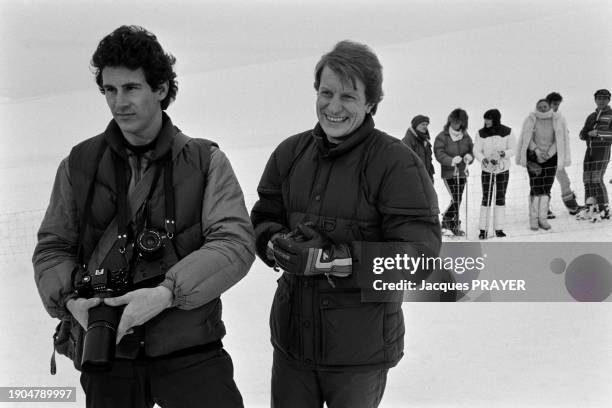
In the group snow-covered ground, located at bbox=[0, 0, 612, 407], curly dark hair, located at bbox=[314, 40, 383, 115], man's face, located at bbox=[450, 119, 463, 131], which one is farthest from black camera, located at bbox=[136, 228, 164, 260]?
man's face, located at bbox=[450, 119, 463, 131]

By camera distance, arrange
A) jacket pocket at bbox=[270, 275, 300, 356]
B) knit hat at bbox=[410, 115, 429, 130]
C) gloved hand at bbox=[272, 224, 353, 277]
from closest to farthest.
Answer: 1. gloved hand at bbox=[272, 224, 353, 277]
2. jacket pocket at bbox=[270, 275, 300, 356]
3. knit hat at bbox=[410, 115, 429, 130]

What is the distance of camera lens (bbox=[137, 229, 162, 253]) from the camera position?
4.77ft

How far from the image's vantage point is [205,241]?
1.52 meters

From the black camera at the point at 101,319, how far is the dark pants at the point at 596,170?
204 inches

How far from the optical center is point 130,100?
1.50 meters

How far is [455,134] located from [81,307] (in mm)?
4571

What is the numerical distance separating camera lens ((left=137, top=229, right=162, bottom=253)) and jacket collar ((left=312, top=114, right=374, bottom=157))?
0.48 metres

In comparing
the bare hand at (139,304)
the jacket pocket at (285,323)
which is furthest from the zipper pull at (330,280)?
the bare hand at (139,304)

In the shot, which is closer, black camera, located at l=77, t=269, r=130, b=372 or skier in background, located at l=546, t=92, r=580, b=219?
black camera, located at l=77, t=269, r=130, b=372

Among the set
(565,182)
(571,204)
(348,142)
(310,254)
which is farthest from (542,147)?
(310,254)

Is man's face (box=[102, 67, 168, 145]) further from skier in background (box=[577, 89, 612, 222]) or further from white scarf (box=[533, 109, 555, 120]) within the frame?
skier in background (box=[577, 89, 612, 222])

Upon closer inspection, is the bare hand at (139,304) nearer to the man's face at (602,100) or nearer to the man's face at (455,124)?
the man's face at (455,124)

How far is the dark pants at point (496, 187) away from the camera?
17.8 feet

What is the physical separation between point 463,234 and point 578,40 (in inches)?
255
